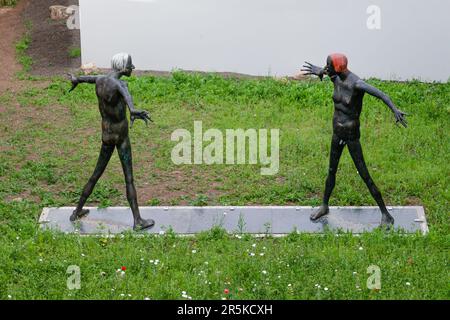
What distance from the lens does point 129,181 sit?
1014 cm

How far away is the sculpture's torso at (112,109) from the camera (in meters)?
9.70

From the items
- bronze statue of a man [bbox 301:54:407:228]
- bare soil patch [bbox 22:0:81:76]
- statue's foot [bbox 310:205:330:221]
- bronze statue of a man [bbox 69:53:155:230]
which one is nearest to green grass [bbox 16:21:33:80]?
bare soil patch [bbox 22:0:81:76]

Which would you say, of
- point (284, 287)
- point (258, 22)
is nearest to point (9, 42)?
point (258, 22)

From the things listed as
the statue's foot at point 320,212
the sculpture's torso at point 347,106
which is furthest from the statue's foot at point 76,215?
the sculpture's torso at point 347,106

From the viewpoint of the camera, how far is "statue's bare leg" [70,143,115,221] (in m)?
10.2

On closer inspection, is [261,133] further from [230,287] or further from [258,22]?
[230,287]

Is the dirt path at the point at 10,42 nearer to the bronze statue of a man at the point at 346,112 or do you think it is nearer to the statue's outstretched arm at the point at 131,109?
A: the statue's outstretched arm at the point at 131,109

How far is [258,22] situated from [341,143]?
544 centimetres

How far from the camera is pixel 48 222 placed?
34.3 feet

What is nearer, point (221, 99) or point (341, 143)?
point (341, 143)

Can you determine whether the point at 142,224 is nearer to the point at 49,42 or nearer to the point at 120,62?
the point at 120,62

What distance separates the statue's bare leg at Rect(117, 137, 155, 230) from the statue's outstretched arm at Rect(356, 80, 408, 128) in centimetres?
272

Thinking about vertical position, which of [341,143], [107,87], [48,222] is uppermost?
[107,87]
